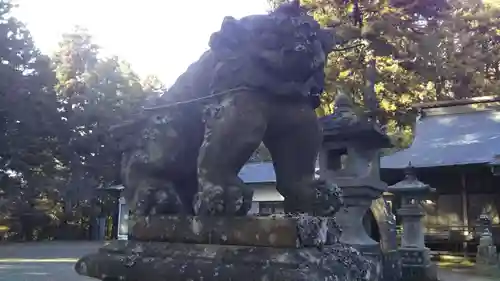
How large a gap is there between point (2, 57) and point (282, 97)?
18094mm

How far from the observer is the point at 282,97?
104 inches

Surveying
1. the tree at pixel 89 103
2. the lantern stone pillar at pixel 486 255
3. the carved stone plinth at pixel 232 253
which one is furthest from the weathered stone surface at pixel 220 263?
the tree at pixel 89 103

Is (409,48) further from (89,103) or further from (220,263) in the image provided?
(220,263)

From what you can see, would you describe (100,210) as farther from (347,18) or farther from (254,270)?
(254,270)

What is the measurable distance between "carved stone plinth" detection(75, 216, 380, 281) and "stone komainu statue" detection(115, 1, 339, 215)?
111mm

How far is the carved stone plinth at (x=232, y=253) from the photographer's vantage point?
2.19 m

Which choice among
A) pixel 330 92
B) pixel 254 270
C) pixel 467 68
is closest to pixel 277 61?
pixel 254 270

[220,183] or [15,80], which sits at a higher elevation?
[15,80]

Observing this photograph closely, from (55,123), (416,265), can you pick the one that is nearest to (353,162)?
(416,265)

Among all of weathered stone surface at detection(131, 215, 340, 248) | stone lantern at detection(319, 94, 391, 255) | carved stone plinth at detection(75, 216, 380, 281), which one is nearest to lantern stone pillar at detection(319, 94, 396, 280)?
stone lantern at detection(319, 94, 391, 255)

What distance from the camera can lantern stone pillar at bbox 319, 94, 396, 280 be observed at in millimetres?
6977

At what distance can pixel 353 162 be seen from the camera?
7.35m

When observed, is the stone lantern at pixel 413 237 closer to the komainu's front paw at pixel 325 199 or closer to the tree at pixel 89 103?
the komainu's front paw at pixel 325 199

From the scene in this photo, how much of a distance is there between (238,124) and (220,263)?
0.66 m
